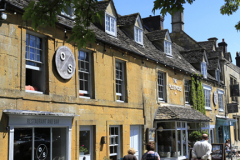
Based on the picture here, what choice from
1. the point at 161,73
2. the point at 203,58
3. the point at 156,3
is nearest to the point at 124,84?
the point at 161,73

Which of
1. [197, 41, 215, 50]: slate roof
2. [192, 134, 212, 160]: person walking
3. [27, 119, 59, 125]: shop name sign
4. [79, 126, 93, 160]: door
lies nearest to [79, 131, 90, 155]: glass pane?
[79, 126, 93, 160]: door

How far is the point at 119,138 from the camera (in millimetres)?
15008

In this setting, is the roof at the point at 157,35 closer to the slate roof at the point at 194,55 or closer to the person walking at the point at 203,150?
the slate roof at the point at 194,55

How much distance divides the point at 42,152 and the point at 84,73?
4.02 metres

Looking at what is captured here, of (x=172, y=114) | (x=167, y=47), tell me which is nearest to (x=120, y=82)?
(x=172, y=114)

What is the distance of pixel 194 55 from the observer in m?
27.2

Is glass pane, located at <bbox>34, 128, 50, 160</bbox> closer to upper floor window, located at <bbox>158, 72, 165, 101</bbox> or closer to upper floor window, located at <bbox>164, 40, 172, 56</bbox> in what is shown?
upper floor window, located at <bbox>158, 72, 165, 101</bbox>

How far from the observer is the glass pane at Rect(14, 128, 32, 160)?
9.73m

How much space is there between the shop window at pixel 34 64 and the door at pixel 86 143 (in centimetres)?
281

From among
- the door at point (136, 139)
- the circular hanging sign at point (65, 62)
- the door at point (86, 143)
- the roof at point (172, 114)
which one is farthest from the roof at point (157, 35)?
the circular hanging sign at point (65, 62)

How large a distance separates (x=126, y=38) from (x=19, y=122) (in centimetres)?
965

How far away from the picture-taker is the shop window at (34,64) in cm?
1065

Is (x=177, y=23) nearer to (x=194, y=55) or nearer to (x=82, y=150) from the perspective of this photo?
(x=194, y=55)

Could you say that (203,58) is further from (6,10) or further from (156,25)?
(6,10)
